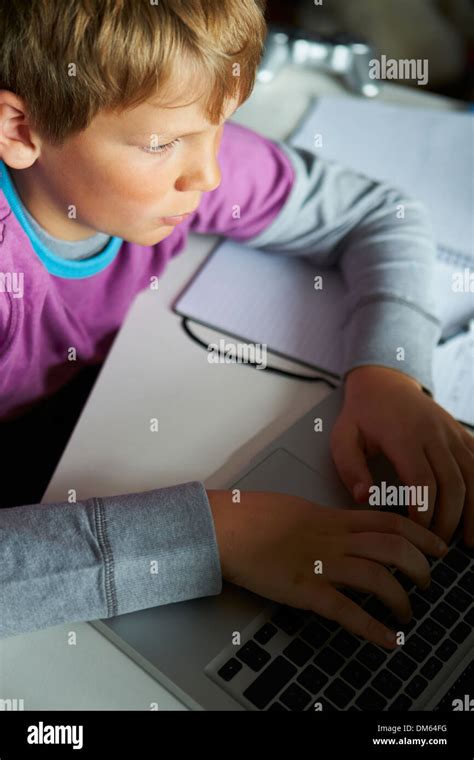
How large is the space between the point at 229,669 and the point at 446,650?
0.17 m

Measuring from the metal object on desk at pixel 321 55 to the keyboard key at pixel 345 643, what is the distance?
785mm

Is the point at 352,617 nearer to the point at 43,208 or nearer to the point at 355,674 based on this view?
the point at 355,674

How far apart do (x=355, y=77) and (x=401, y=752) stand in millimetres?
875

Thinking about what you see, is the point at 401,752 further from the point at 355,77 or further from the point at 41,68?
the point at 355,77

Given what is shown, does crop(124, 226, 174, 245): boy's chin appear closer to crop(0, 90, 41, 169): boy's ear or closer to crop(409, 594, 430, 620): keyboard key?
crop(0, 90, 41, 169): boy's ear

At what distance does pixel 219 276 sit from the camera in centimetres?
86

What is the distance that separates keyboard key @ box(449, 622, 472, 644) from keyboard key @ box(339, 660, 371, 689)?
80 millimetres

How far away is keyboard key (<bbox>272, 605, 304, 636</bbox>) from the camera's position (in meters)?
0.59

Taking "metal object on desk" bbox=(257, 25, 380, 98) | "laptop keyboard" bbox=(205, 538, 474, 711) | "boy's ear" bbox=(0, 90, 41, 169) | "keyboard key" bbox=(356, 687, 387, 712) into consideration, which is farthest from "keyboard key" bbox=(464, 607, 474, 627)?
"metal object on desk" bbox=(257, 25, 380, 98)

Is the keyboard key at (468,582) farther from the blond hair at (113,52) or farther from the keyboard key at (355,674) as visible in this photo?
the blond hair at (113,52)

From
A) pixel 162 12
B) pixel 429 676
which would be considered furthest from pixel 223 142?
pixel 429 676

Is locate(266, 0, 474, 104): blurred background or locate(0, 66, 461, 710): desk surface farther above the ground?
locate(266, 0, 474, 104): blurred background

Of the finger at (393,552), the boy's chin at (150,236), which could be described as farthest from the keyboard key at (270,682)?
the boy's chin at (150,236)

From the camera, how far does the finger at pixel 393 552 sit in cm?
61
